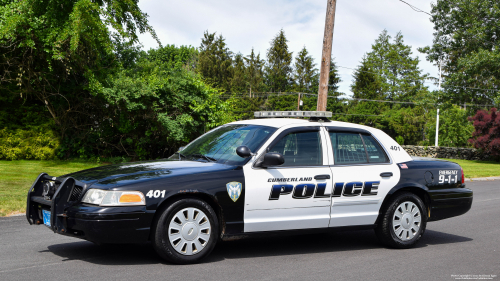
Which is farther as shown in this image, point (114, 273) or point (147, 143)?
point (147, 143)

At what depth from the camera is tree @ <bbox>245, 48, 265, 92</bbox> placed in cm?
6869

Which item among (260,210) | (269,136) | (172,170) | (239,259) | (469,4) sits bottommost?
(239,259)

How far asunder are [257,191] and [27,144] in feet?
51.2

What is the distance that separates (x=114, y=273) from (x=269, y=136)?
96.3 inches

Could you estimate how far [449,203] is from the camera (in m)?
6.82

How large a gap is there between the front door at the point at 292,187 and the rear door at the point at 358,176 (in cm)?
17

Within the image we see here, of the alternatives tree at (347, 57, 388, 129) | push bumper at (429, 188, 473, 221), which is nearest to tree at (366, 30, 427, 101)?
tree at (347, 57, 388, 129)

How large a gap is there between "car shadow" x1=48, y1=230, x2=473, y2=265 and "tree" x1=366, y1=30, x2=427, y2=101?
2563 inches

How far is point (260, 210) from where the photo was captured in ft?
17.9

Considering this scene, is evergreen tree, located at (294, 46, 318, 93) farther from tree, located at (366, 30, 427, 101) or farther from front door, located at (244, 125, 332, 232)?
front door, located at (244, 125, 332, 232)

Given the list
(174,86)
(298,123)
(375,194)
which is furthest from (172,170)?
(174,86)

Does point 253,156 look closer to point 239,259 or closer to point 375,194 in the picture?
point 239,259

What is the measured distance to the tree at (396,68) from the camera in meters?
71.1

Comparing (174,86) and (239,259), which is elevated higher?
(174,86)
